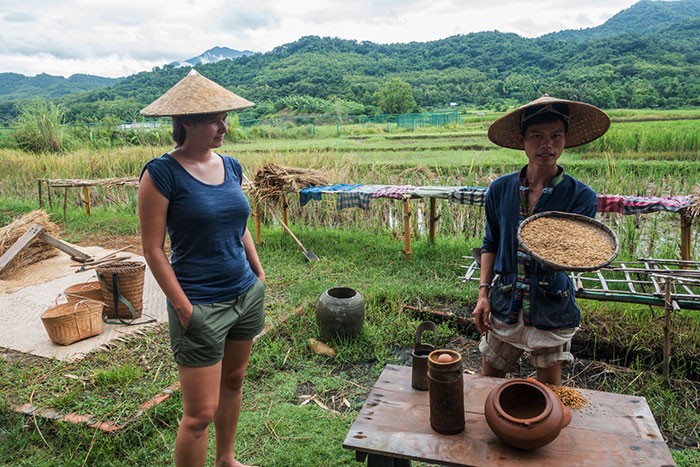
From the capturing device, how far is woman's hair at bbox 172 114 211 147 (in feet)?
5.59

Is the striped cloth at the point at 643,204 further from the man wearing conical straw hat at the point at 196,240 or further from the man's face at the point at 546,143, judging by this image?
the man wearing conical straw hat at the point at 196,240

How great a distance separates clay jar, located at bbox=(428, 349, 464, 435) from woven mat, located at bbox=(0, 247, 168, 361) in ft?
9.80

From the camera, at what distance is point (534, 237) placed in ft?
5.48

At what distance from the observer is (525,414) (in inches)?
60.4

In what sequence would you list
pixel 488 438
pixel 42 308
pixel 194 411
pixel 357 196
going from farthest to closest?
pixel 357 196 → pixel 42 308 → pixel 194 411 → pixel 488 438

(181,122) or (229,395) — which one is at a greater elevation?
(181,122)

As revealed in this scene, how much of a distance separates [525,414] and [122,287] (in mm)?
3601

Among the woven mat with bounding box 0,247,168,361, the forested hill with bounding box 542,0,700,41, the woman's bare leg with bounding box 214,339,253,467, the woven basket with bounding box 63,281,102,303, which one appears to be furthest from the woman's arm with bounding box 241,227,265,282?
the forested hill with bounding box 542,0,700,41

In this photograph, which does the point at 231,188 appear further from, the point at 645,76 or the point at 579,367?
the point at 645,76

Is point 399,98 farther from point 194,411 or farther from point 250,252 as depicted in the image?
point 194,411

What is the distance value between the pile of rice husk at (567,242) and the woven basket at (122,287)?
3473mm

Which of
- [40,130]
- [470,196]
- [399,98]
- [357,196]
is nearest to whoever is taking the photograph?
[470,196]

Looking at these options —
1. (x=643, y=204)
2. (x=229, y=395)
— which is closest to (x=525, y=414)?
(x=229, y=395)

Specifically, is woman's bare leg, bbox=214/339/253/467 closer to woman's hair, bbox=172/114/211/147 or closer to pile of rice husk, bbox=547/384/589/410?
woman's hair, bbox=172/114/211/147
